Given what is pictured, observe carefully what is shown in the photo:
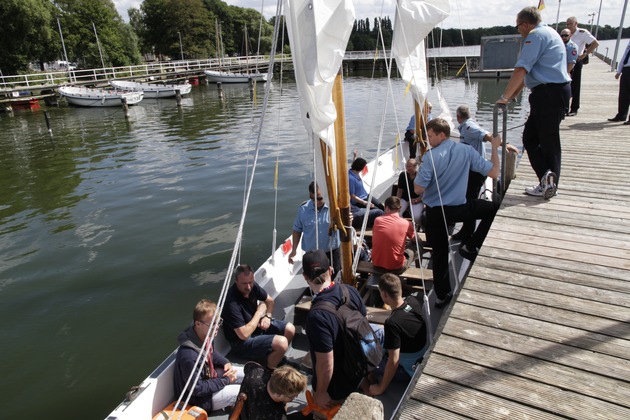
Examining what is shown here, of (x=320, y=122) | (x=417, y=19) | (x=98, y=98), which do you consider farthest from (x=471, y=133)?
(x=98, y=98)

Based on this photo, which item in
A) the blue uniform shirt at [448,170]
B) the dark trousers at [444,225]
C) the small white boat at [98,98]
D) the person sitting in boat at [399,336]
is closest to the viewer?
the person sitting in boat at [399,336]

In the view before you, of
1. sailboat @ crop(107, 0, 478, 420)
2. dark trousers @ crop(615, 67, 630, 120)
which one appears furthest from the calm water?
dark trousers @ crop(615, 67, 630, 120)

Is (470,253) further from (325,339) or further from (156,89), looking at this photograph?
(156,89)

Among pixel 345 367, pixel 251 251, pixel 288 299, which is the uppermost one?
pixel 345 367

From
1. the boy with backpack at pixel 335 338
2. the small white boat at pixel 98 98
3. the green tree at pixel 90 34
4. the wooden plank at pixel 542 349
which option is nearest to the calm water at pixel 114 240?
the boy with backpack at pixel 335 338

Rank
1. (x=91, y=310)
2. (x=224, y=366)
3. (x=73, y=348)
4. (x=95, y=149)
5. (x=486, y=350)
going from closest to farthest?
(x=486, y=350) → (x=224, y=366) → (x=73, y=348) → (x=91, y=310) → (x=95, y=149)

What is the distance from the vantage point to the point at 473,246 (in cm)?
484

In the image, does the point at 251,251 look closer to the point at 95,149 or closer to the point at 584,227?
the point at 584,227

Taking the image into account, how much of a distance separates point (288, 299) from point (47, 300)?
4.86 m

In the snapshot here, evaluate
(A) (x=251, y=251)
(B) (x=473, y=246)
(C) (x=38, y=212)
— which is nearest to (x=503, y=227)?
(B) (x=473, y=246)

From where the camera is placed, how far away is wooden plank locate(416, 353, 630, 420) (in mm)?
2301

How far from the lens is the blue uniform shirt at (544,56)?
14.7ft

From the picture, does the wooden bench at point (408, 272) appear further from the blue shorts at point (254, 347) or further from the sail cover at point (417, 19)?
the sail cover at point (417, 19)

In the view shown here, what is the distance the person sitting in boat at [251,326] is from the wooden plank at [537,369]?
204 cm
